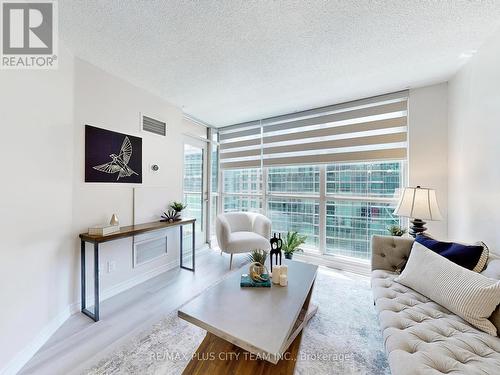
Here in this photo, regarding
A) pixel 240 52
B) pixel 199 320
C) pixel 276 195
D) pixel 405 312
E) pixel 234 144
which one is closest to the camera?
pixel 199 320

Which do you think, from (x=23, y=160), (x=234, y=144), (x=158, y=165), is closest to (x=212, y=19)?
(x=23, y=160)

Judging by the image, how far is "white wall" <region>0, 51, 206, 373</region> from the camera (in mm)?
1390

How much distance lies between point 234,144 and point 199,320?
3.47m

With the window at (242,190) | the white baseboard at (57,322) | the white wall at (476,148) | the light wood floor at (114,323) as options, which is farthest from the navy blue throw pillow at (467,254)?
the white baseboard at (57,322)

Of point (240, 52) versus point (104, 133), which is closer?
point (240, 52)

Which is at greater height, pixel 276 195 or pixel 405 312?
pixel 276 195

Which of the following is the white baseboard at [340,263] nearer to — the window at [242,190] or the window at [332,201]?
the window at [332,201]

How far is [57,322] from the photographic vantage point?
1.81 m

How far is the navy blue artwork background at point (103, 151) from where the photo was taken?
217 centimetres

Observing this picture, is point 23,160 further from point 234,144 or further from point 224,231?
point 234,144

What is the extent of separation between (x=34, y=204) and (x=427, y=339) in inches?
108

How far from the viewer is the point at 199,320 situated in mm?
1236

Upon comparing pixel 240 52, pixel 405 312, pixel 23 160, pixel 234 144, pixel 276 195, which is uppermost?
pixel 240 52

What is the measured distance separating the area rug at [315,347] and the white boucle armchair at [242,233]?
1.22 metres
